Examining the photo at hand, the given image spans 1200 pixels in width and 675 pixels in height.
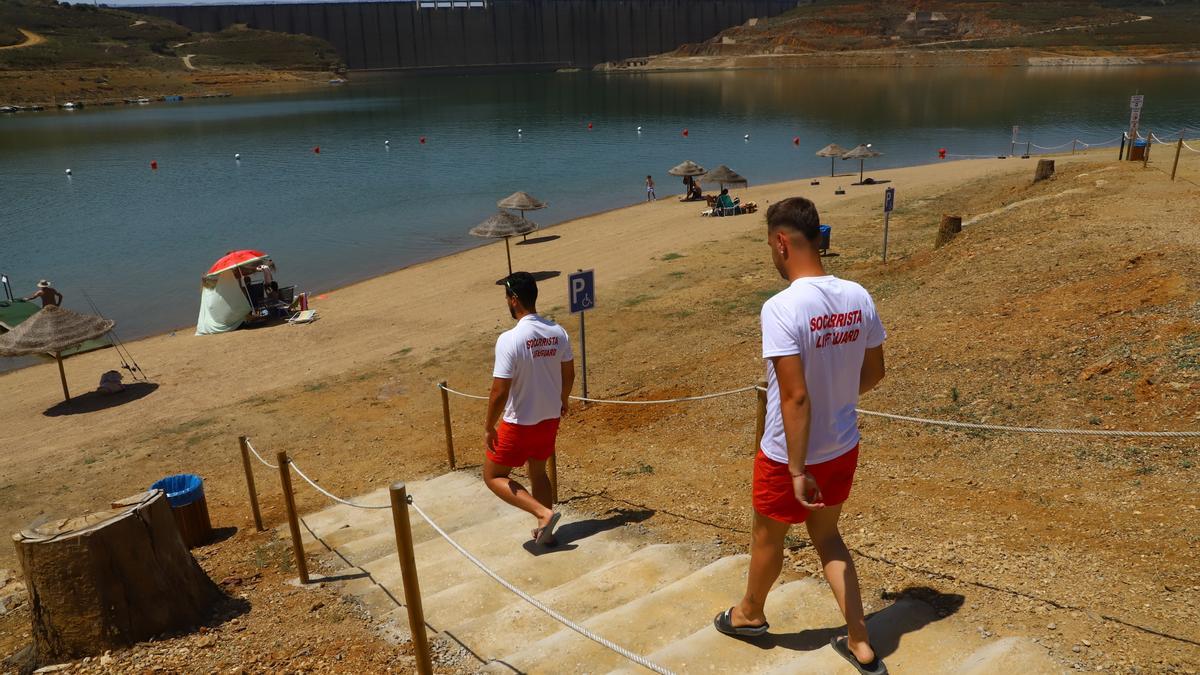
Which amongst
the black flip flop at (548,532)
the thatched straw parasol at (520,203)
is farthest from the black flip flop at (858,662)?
the thatched straw parasol at (520,203)

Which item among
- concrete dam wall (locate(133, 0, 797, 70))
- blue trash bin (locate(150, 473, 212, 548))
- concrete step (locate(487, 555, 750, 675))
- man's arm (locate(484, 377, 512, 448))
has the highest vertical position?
concrete dam wall (locate(133, 0, 797, 70))

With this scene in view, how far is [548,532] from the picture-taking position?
18.7 ft

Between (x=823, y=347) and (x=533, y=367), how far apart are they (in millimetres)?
2387

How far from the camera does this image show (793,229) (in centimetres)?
362

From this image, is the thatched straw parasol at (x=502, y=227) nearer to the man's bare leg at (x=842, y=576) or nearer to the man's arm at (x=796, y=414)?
the man's bare leg at (x=842, y=576)

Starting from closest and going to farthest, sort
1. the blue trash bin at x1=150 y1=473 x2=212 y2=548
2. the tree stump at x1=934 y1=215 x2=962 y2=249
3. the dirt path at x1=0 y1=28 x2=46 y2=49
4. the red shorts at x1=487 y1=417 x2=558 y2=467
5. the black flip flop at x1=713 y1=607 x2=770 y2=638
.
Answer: the black flip flop at x1=713 y1=607 x2=770 y2=638 < the red shorts at x1=487 y1=417 x2=558 y2=467 < the blue trash bin at x1=150 y1=473 x2=212 y2=548 < the tree stump at x1=934 y1=215 x2=962 y2=249 < the dirt path at x1=0 y1=28 x2=46 y2=49

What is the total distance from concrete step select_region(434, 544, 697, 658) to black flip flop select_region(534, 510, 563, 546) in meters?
0.51

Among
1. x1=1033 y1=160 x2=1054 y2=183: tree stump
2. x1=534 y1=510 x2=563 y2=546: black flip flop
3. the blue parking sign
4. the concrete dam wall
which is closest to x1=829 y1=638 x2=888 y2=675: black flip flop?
x1=534 y1=510 x2=563 y2=546: black flip flop

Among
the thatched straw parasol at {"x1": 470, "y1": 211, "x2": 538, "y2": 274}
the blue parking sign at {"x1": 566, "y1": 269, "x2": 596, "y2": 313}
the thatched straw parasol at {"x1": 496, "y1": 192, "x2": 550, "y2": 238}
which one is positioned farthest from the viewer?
the thatched straw parasol at {"x1": 496, "y1": 192, "x2": 550, "y2": 238}

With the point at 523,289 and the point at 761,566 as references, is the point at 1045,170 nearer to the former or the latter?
the point at 523,289

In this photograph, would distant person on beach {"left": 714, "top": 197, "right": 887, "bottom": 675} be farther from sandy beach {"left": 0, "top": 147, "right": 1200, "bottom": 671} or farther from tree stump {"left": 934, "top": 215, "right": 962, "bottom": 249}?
tree stump {"left": 934, "top": 215, "right": 962, "bottom": 249}

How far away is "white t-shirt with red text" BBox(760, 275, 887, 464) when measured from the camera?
134 inches

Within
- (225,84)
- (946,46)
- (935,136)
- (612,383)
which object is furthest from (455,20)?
(612,383)

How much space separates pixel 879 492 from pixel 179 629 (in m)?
5.05
